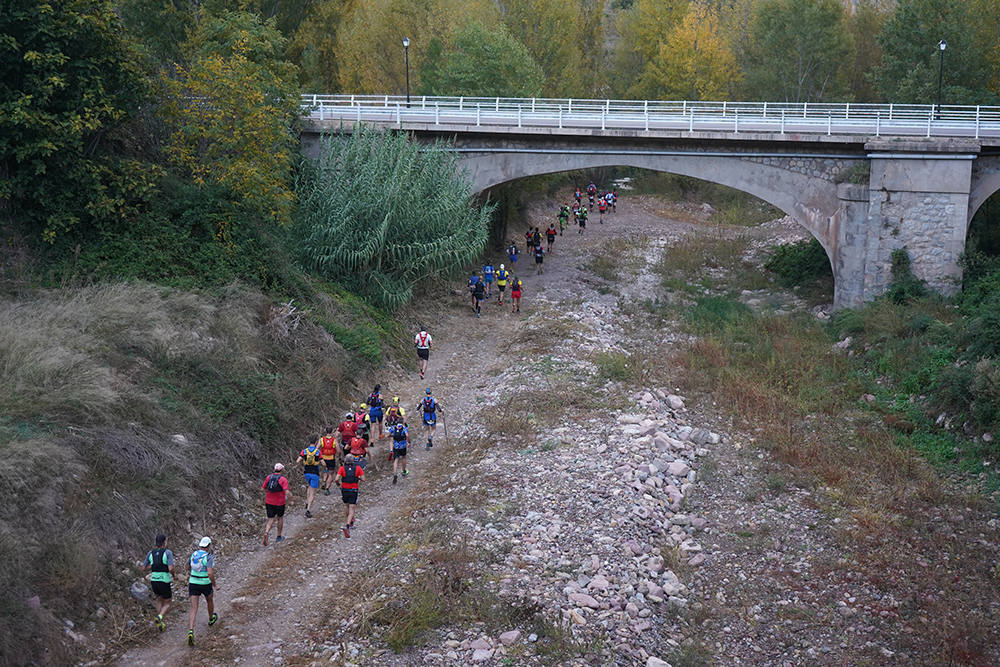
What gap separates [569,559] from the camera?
15047 millimetres

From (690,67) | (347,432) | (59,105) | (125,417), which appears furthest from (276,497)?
(690,67)

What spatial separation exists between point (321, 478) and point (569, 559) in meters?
5.78

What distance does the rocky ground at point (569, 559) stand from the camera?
1299 centimetres

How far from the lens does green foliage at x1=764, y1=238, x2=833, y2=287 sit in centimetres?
3722

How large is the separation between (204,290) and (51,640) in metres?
11.1

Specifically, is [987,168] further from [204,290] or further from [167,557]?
[167,557]

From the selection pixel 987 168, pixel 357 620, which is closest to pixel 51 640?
pixel 357 620

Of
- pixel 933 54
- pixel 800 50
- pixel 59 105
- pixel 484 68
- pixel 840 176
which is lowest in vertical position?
pixel 840 176

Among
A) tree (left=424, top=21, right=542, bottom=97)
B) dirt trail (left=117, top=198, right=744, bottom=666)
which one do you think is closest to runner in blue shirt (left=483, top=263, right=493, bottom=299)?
dirt trail (left=117, top=198, right=744, bottom=666)

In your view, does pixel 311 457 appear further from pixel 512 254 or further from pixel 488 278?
pixel 512 254

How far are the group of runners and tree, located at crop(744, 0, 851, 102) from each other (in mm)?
43905

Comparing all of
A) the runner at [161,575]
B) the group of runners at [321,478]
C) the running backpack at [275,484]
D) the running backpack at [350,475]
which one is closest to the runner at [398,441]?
the group of runners at [321,478]

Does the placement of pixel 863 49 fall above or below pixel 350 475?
above

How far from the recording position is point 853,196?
31234mm
